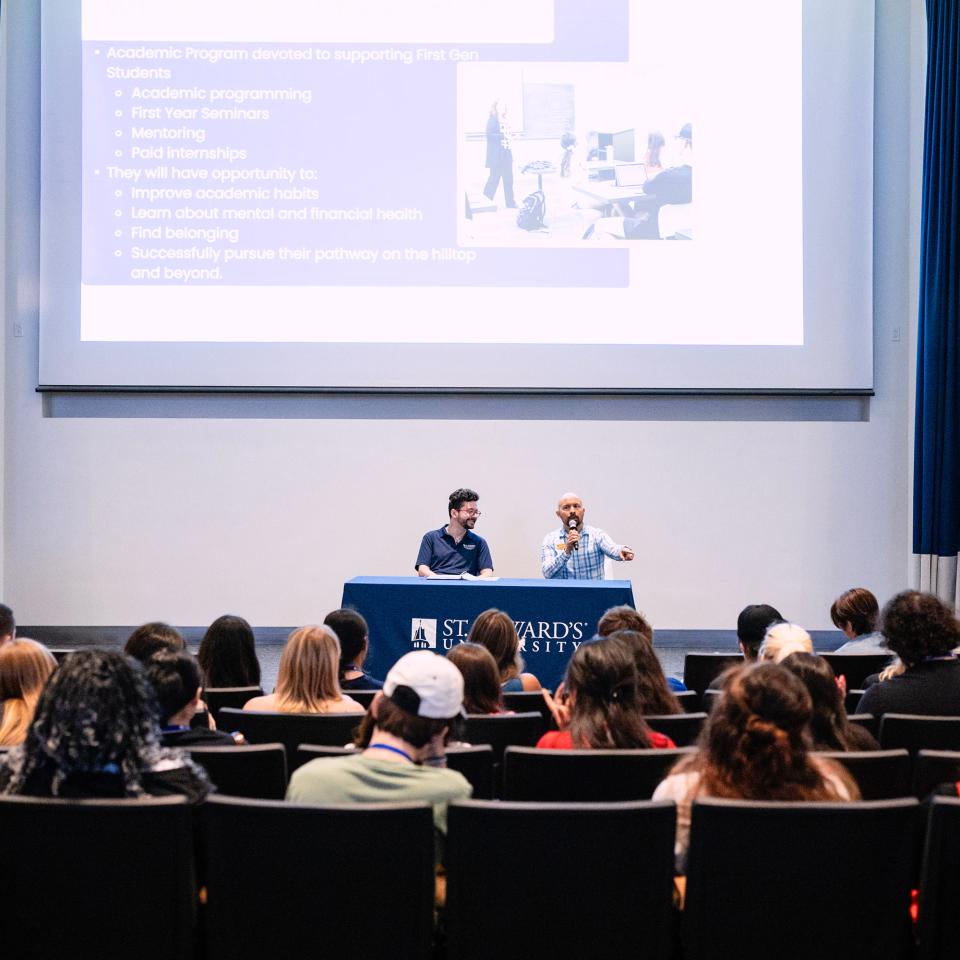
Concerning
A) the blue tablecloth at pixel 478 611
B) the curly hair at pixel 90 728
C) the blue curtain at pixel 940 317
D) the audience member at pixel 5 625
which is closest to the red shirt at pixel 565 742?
the curly hair at pixel 90 728

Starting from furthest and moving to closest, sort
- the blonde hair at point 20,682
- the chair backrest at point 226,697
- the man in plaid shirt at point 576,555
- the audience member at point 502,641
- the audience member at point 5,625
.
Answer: the man in plaid shirt at point 576,555
the audience member at point 5,625
the audience member at point 502,641
the chair backrest at point 226,697
the blonde hair at point 20,682

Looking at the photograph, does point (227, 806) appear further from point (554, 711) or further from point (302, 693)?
point (554, 711)

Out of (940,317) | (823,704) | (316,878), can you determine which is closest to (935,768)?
(823,704)

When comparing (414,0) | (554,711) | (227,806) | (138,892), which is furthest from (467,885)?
(414,0)

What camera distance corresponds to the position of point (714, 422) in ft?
23.9

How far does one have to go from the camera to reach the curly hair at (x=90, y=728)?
186 centimetres

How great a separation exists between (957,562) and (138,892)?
6.24 meters

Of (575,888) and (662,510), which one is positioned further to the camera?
(662,510)

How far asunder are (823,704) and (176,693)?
4.89 ft

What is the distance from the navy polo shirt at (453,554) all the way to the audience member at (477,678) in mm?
3132

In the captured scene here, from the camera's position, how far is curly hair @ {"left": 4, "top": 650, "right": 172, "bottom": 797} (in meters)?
1.86

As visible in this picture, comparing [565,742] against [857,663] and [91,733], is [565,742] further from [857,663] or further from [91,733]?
[857,663]

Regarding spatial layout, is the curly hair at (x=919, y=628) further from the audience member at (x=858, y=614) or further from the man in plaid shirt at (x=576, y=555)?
the man in plaid shirt at (x=576, y=555)

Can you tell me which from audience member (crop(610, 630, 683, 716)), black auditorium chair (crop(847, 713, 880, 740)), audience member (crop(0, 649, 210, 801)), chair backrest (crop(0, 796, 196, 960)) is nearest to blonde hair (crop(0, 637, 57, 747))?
audience member (crop(0, 649, 210, 801))
